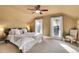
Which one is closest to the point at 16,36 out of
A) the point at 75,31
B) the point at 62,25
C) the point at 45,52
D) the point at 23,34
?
the point at 23,34

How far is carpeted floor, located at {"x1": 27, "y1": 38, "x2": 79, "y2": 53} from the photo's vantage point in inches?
74.6

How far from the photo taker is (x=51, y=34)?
202 centimetres

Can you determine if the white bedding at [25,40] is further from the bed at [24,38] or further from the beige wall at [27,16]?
the beige wall at [27,16]

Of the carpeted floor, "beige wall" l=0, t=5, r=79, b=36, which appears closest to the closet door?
"beige wall" l=0, t=5, r=79, b=36

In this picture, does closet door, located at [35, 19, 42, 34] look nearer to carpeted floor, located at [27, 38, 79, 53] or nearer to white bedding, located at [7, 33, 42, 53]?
white bedding, located at [7, 33, 42, 53]

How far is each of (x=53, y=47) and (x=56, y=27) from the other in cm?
36

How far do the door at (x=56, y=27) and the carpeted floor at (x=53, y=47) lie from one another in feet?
0.34

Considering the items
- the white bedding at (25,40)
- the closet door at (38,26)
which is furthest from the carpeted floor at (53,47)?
the closet door at (38,26)

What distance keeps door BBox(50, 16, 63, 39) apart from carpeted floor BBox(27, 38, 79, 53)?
0.34 ft

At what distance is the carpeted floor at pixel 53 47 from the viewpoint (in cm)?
190

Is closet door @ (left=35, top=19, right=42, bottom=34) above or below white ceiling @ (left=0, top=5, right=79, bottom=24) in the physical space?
below

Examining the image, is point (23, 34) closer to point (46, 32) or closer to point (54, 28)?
point (46, 32)
